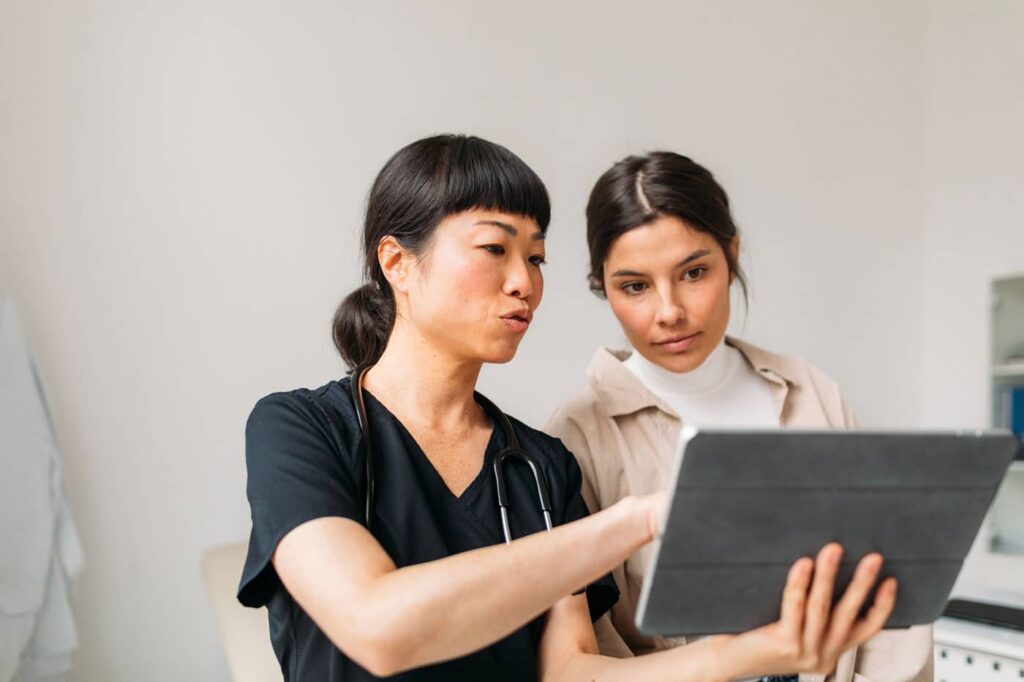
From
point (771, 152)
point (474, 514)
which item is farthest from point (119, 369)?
point (771, 152)

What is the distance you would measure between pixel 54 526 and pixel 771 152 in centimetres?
226

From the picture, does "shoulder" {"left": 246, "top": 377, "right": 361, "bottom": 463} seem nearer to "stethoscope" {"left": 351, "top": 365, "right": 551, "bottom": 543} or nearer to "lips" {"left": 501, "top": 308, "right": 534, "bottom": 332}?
"stethoscope" {"left": 351, "top": 365, "right": 551, "bottom": 543}

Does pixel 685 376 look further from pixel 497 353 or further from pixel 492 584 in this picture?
pixel 492 584

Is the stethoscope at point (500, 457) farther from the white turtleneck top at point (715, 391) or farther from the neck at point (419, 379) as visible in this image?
the white turtleneck top at point (715, 391)

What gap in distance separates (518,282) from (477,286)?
0.17 ft

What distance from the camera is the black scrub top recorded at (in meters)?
1.12

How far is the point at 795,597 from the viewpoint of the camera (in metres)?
0.93

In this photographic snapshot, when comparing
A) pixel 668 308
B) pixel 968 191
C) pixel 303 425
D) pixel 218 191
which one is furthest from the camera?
pixel 968 191

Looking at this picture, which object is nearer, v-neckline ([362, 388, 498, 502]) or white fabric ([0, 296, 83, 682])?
v-neckline ([362, 388, 498, 502])

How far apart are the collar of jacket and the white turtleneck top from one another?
0.02 m

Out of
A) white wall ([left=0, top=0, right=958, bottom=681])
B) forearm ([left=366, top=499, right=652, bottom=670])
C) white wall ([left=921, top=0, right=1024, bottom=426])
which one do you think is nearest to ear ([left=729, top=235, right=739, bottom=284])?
forearm ([left=366, top=499, right=652, bottom=670])

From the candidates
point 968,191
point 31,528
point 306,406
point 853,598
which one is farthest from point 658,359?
point 968,191

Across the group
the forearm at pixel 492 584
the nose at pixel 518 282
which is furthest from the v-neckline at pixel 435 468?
the forearm at pixel 492 584

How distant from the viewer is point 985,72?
11.3 ft
